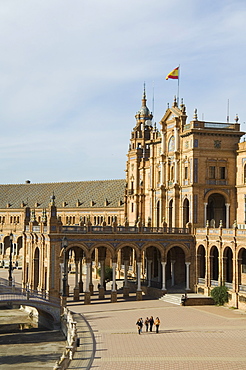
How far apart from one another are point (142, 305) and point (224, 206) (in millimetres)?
18801

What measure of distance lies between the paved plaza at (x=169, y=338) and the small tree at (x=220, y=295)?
1307mm

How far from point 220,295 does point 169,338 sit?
1814cm

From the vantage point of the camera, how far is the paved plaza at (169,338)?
128ft

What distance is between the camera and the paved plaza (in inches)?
1531

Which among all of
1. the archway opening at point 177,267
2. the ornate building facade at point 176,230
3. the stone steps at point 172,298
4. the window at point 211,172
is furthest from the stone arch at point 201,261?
the window at point 211,172

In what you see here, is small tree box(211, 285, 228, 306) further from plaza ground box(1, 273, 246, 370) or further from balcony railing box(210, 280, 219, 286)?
balcony railing box(210, 280, 219, 286)

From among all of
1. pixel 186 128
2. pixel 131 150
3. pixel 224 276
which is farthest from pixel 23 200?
pixel 224 276

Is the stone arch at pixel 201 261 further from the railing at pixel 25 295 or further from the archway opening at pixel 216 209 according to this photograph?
the railing at pixel 25 295

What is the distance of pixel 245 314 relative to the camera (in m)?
57.5

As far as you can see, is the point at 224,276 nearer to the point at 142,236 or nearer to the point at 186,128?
the point at 142,236

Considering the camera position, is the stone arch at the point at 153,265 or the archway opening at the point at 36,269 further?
the stone arch at the point at 153,265

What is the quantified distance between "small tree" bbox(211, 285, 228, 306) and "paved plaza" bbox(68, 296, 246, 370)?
131 centimetres

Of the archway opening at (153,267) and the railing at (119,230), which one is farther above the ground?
the railing at (119,230)

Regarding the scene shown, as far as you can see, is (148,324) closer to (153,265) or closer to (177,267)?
(177,267)
